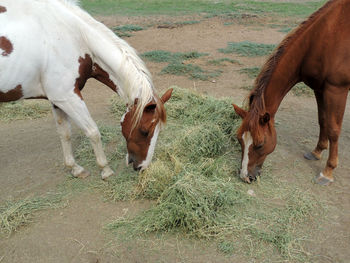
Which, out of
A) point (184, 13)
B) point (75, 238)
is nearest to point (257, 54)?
point (75, 238)

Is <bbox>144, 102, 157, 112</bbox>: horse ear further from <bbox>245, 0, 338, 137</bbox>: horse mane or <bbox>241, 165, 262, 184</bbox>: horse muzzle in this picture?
<bbox>241, 165, 262, 184</bbox>: horse muzzle

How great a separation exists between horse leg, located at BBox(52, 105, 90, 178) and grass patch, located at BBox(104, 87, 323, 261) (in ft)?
2.34

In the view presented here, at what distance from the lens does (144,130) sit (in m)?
2.64

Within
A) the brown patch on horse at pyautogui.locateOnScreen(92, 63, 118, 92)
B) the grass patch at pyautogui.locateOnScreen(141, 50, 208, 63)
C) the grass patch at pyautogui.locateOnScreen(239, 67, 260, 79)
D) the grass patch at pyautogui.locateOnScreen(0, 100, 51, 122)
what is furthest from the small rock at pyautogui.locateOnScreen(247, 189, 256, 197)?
the grass patch at pyautogui.locateOnScreen(141, 50, 208, 63)

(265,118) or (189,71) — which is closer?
(265,118)

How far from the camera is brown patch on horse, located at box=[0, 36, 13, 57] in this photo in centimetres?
241

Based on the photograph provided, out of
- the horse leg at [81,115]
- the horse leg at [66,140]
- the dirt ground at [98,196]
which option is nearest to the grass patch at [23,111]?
the dirt ground at [98,196]

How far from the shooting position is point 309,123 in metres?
4.58

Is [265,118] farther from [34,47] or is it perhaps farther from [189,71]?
[189,71]

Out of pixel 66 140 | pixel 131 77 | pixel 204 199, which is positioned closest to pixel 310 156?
pixel 204 199

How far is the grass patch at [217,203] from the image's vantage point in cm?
240

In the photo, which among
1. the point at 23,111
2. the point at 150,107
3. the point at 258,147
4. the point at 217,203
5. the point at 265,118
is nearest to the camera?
the point at 150,107

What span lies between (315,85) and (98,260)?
2.76 metres

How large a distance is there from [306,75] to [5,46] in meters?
2.93
